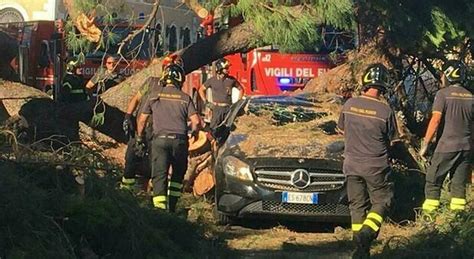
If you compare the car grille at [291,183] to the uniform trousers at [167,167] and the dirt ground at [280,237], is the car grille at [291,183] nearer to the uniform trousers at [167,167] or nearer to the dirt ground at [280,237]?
the dirt ground at [280,237]

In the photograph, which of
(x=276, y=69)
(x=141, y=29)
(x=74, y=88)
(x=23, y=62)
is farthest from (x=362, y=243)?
(x=23, y=62)

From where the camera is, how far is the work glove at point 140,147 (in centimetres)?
1002

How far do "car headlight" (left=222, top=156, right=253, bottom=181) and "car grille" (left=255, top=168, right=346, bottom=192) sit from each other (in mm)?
111

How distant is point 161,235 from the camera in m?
7.48

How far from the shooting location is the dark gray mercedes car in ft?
31.1

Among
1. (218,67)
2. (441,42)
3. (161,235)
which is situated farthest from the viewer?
(218,67)

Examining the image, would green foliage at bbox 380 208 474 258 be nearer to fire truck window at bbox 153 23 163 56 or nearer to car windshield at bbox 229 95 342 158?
car windshield at bbox 229 95 342 158

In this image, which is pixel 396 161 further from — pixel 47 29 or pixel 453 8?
pixel 47 29

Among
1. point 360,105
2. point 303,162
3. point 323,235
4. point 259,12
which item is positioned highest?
point 259,12

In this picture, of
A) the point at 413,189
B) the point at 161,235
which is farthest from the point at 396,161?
the point at 161,235

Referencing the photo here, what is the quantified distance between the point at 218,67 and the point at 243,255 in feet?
19.7

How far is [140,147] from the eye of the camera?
10.1 m

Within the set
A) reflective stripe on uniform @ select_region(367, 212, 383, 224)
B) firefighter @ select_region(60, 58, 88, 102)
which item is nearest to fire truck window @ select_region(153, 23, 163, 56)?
firefighter @ select_region(60, 58, 88, 102)

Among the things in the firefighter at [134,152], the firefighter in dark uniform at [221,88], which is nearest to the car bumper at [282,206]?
the firefighter at [134,152]
